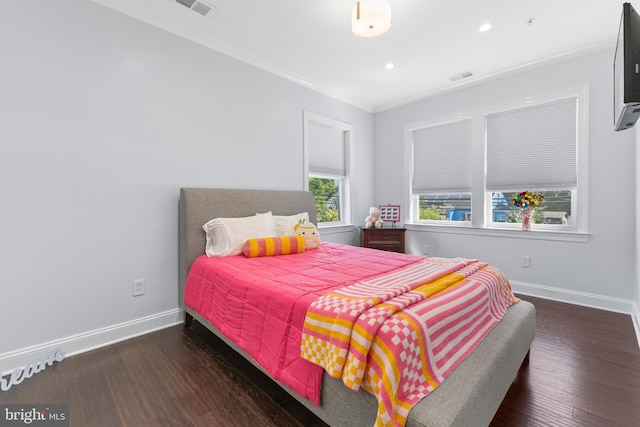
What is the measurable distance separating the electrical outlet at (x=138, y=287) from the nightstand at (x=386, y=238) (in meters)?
2.84

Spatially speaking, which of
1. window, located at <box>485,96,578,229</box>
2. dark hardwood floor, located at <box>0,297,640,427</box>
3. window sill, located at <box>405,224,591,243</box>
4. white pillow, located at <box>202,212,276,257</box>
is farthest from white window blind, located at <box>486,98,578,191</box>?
white pillow, located at <box>202,212,276,257</box>

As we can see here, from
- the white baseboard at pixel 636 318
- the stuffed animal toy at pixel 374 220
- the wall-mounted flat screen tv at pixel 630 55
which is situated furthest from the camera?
the stuffed animal toy at pixel 374 220

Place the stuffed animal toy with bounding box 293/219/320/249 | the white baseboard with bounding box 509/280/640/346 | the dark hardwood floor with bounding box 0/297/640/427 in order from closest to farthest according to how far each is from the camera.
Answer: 1. the dark hardwood floor with bounding box 0/297/640/427
2. the white baseboard with bounding box 509/280/640/346
3. the stuffed animal toy with bounding box 293/219/320/249

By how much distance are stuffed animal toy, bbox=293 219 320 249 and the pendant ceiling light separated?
1.81 m

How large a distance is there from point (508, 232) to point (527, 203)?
40 centimetres

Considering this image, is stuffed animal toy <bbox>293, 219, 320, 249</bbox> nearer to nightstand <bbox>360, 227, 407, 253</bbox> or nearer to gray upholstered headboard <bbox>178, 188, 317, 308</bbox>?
gray upholstered headboard <bbox>178, 188, 317, 308</bbox>

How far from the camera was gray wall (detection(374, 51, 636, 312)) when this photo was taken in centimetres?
278

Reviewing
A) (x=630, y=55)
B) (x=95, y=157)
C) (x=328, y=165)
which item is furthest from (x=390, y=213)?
(x=95, y=157)

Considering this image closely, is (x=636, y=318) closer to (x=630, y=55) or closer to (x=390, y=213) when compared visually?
(x=630, y=55)

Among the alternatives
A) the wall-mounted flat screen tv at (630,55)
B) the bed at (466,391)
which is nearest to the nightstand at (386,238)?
the bed at (466,391)

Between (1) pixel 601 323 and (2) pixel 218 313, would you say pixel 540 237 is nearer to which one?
(1) pixel 601 323

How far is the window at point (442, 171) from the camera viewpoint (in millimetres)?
3883

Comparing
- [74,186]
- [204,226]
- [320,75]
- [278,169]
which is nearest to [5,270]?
[74,186]

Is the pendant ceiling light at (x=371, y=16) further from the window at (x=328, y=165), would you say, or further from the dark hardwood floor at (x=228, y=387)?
the dark hardwood floor at (x=228, y=387)
